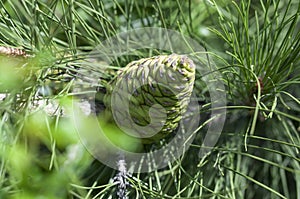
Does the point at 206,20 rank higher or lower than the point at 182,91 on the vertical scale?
higher

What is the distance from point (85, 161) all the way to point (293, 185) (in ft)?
1.18

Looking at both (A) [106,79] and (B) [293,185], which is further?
(B) [293,185]

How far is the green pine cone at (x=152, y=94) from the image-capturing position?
2.19 feet

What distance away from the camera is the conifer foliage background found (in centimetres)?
68

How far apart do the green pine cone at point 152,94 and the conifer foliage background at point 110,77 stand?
0.18 ft

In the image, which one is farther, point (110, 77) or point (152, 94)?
point (110, 77)

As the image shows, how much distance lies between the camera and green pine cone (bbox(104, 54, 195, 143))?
668 mm

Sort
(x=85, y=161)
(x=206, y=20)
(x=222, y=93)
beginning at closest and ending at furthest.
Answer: (x=222, y=93), (x=85, y=161), (x=206, y=20)

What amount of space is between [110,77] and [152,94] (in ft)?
0.44

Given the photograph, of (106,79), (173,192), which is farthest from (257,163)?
(106,79)

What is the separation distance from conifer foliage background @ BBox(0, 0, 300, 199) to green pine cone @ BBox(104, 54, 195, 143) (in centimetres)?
6

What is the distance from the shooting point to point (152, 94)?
696 millimetres

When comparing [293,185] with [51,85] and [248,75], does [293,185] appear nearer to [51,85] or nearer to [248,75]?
[248,75]

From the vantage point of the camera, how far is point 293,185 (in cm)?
99
